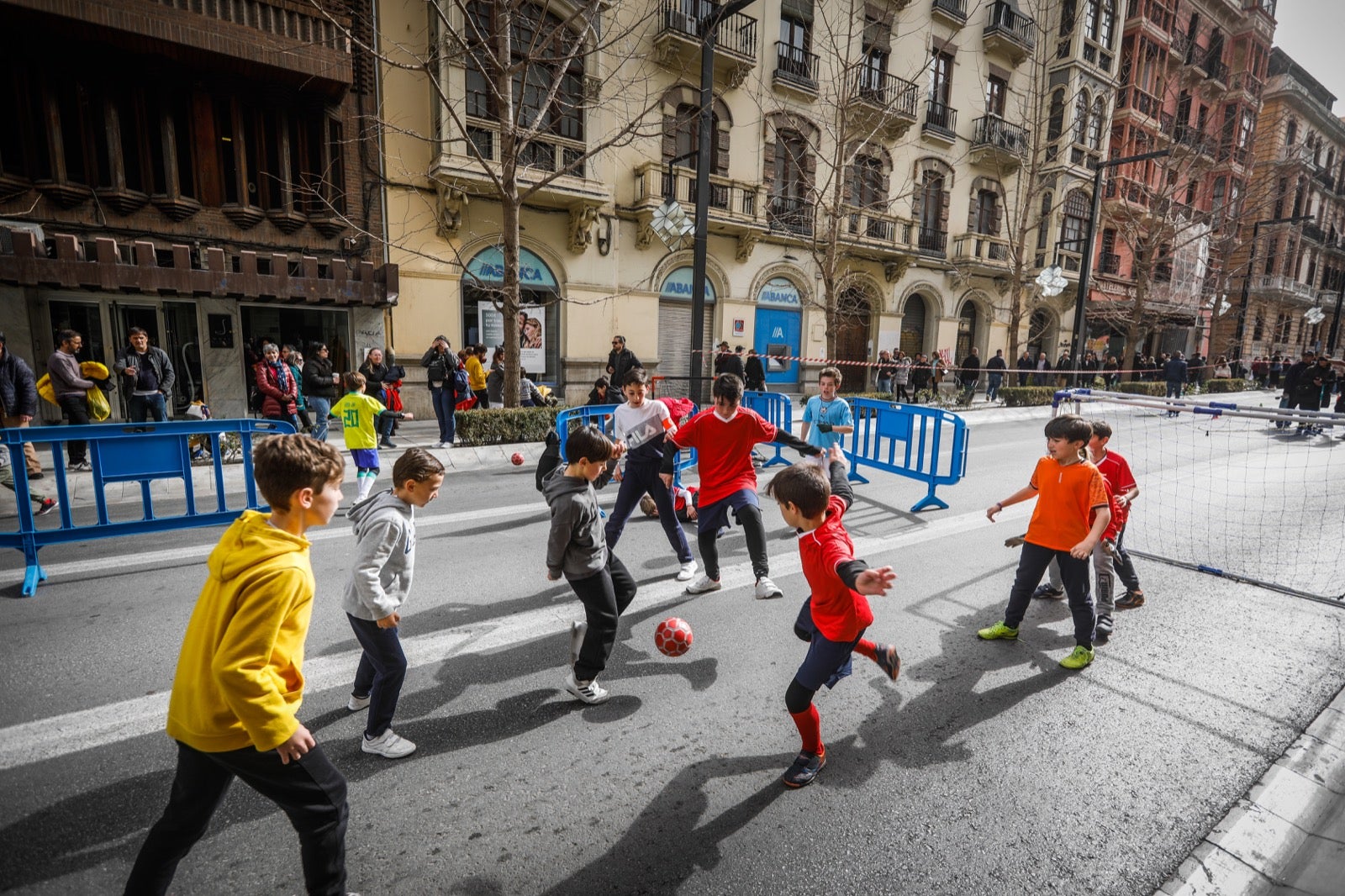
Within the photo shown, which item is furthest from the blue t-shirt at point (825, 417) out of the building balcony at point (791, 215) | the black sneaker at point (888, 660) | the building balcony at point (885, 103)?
the building balcony at point (885, 103)

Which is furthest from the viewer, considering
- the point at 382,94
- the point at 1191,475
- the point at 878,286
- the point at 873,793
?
the point at 878,286

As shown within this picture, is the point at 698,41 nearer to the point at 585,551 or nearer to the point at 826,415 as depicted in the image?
the point at 826,415

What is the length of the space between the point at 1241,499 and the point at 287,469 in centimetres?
1113

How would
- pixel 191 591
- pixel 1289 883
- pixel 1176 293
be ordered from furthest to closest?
1. pixel 1176 293
2. pixel 191 591
3. pixel 1289 883

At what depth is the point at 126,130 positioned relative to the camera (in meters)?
12.0

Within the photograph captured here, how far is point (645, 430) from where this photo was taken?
518cm

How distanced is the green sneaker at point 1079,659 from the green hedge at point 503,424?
27.1 ft

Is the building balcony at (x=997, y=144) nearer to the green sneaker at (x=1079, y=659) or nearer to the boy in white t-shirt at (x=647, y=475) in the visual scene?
the boy in white t-shirt at (x=647, y=475)

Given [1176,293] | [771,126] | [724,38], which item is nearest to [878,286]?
[771,126]

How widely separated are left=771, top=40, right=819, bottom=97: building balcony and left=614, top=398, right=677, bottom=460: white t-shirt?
17.8 meters

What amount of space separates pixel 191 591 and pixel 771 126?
1937 centimetres

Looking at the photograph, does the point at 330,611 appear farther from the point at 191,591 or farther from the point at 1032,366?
the point at 1032,366

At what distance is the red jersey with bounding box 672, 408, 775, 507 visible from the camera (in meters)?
4.86

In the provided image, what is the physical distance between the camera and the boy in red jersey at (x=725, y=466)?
4824mm
